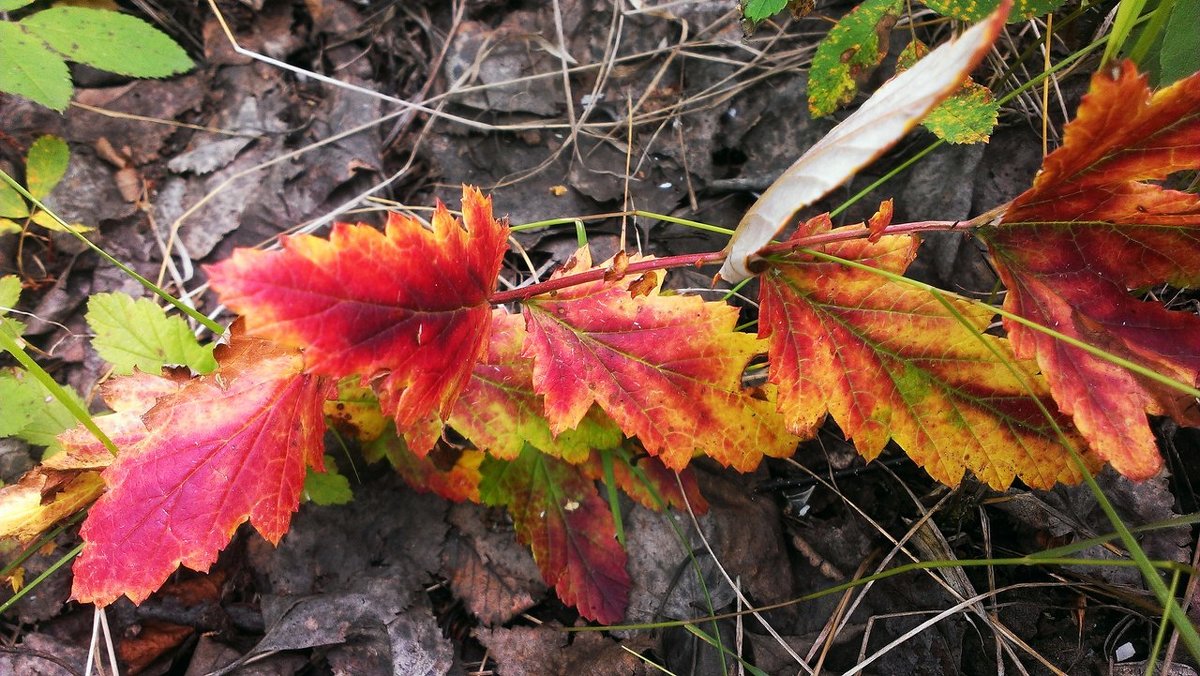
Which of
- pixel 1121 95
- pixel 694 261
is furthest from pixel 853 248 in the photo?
pixel 1121 95

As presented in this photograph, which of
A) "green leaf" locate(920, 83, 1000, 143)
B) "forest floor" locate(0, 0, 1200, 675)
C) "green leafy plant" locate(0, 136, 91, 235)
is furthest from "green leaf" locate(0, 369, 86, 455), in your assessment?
"green leaf" locate(920, 83, 1000, 143)

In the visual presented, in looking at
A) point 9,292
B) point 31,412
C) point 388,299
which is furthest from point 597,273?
point 9,292

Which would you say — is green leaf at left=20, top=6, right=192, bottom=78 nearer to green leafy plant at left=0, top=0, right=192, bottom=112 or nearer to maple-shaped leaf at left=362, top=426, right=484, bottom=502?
green leafy plant at left=0, top=0, right=192, bottom=112

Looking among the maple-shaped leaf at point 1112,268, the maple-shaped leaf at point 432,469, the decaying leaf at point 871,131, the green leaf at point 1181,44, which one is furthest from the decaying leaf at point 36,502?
the green leaf at point 1181,44

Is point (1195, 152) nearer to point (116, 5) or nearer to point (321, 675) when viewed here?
point (321, 675)

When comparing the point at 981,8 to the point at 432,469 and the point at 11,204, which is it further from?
the point at 11,204
